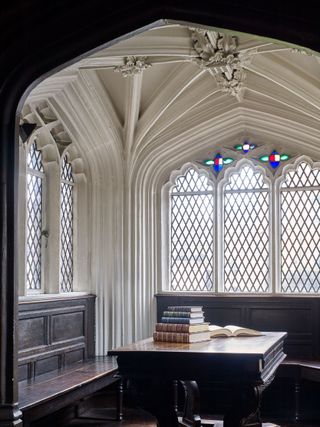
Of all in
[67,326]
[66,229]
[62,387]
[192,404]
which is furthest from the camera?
[66,229]

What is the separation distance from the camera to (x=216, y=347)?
15.0 feet

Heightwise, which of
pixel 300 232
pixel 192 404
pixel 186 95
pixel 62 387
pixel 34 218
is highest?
pixel 186 95

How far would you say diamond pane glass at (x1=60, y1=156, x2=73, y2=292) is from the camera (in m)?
7.55

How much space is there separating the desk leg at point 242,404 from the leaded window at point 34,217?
289 cm

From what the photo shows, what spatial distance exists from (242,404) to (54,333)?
273 cm

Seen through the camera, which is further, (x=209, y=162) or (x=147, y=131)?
(x=209, y=162)

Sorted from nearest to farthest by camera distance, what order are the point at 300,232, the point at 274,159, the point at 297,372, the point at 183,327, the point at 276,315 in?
the point at 183,327
the point at 297,372
the point at 276,315
the point at 300,232
the point at 274,159

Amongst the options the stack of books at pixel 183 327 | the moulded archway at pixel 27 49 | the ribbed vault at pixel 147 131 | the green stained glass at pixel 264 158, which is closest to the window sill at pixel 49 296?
the ribbed vault at pixel 147 131

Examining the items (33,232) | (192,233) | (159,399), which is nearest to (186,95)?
(192,233)

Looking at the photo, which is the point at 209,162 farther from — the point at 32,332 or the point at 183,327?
the point at 183,327

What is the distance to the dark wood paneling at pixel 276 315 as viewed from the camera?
7633 mm

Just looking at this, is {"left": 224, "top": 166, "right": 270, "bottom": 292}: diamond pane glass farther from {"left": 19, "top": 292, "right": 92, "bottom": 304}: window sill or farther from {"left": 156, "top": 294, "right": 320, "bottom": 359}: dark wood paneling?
{"left": 19, "top": 292, "right": 92, "bottom": 304}: window sill

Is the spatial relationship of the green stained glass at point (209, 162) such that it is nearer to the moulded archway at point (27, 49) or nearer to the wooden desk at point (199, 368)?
the wooden desk at point (199, 368)

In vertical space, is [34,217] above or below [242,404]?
above
